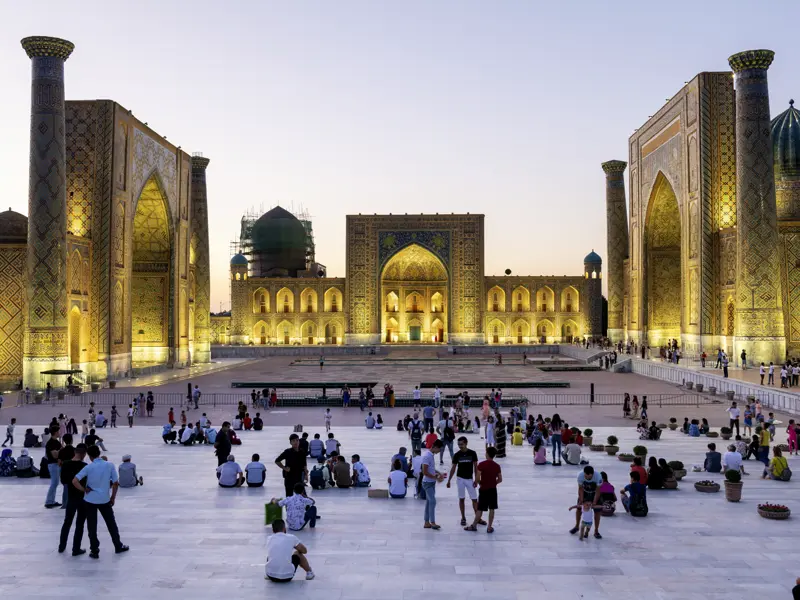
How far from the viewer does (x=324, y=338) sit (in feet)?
163

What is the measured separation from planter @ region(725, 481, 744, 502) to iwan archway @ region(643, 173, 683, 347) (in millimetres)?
27429

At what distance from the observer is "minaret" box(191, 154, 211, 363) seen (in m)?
34.4

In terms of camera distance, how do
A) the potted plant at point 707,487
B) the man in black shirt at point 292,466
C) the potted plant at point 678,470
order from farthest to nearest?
the potted plant at point 678,470 → the potted plant at point 707,487 → the man in black shirt at point 292,466

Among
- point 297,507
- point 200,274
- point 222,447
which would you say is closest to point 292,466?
point 297,507

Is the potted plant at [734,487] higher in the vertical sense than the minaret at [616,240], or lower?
lower

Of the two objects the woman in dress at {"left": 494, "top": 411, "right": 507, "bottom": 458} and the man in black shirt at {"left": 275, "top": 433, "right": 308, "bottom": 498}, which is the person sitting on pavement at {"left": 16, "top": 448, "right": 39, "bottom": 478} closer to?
the man in black shirt at {"left": 275, "top": 433, "right": 308, "bottom": 498}

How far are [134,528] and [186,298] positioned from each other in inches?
1029

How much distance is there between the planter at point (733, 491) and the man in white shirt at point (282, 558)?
5240mm

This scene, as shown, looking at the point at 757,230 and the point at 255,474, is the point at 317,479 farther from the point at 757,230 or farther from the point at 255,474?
the point at 757,230

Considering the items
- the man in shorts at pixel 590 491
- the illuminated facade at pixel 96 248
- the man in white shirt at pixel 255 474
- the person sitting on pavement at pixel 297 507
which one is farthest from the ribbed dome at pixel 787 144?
the person sitting on pavement at pixel 297 507

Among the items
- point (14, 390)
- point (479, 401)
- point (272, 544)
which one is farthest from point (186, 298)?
point (272, 544)

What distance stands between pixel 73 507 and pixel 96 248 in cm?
2046

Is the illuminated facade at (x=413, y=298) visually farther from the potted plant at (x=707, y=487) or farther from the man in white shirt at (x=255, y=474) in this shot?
the potted plant at (x=707, y=487)

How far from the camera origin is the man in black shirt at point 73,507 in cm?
635
